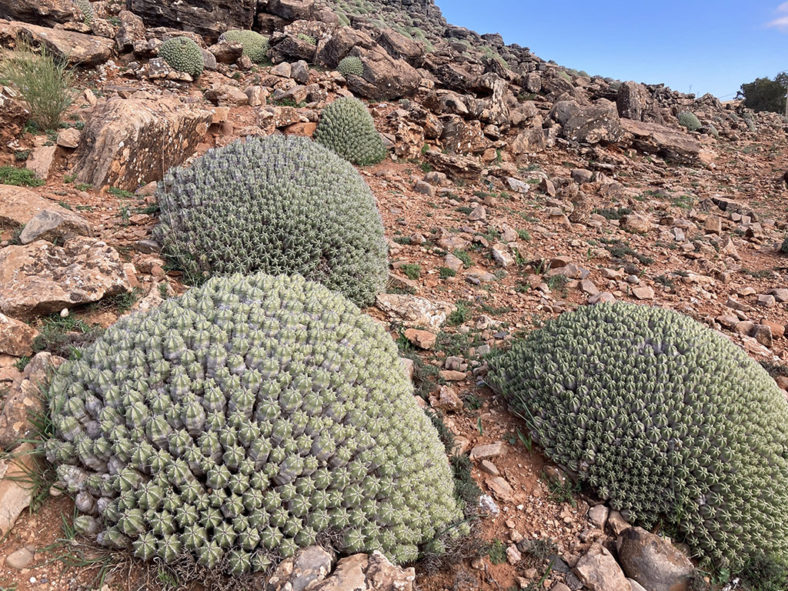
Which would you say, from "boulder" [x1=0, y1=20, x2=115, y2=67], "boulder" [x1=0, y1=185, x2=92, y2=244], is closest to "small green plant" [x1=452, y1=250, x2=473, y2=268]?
"boulder" [x1=0, y1=185, x2=92, y2=244]

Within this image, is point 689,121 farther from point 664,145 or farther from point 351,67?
point 351,67

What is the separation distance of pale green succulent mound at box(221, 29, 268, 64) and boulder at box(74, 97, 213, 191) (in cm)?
Result: 849

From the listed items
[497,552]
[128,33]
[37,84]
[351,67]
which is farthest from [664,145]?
[37,84]

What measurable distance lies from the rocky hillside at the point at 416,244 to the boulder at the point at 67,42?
0.17ft

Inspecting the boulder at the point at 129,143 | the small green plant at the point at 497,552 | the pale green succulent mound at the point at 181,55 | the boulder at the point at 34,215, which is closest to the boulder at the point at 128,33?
the pale green succulent mound at the point at 181,55

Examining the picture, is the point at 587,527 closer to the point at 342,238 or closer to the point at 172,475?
the point at 172,475

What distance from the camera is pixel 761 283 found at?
8.02 m

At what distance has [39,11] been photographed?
38.9 feet

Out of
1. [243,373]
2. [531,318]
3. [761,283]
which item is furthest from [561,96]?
[243,373]

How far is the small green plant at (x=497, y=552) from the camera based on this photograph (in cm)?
305

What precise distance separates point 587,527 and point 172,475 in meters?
2.76

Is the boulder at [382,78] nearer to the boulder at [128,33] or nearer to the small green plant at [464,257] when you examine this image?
the boulder at [128,33]

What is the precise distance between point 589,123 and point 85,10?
1557 centimetres

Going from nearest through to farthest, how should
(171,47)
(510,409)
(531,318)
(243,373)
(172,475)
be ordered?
(172,475) < (243,373) < (510,409) < (531,318) < (171,47)
